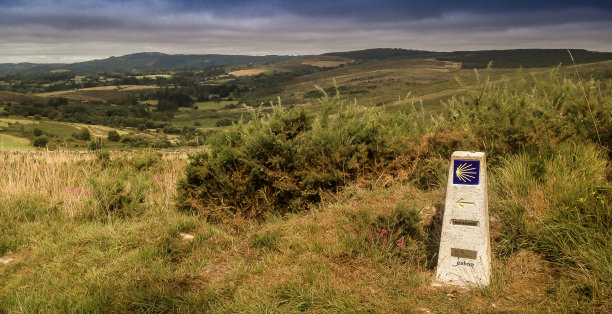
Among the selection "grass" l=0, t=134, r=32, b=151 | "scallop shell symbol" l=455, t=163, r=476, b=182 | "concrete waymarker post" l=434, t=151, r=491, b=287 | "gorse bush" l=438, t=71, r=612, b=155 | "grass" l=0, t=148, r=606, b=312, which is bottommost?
"grass" l=0, t=134, r=32, b=151

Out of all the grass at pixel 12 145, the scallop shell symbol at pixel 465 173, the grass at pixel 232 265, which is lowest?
the grass at pixel 12 145

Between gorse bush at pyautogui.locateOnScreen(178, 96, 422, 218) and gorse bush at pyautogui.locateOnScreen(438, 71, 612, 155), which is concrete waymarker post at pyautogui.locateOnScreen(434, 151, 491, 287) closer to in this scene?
gorse bush at pyautogui.locateOnScreen(438, 71, 612, 155)

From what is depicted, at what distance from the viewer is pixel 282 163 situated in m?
5.71

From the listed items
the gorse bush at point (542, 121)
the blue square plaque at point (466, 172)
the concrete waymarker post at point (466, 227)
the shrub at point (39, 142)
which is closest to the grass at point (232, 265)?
the concrete waymarker post at point (466, 227)

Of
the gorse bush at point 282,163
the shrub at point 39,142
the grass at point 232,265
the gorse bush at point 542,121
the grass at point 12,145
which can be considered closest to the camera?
the grass at point 232,265

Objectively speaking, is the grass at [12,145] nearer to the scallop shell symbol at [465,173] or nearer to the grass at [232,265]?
the grass at [232,265]

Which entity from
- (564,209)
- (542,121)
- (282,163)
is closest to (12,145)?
(282,163)

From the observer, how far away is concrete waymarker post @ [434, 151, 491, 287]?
3.36 meters

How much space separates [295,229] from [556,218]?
109 inches

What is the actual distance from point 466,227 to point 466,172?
1.70 feet

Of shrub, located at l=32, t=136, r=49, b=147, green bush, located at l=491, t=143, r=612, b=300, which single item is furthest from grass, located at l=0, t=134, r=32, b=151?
green bush, located at l=491, t=143, r=612, b=300

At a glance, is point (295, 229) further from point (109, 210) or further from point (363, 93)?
point (363, 93)

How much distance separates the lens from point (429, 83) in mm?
134500

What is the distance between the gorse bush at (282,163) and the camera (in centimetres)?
557
